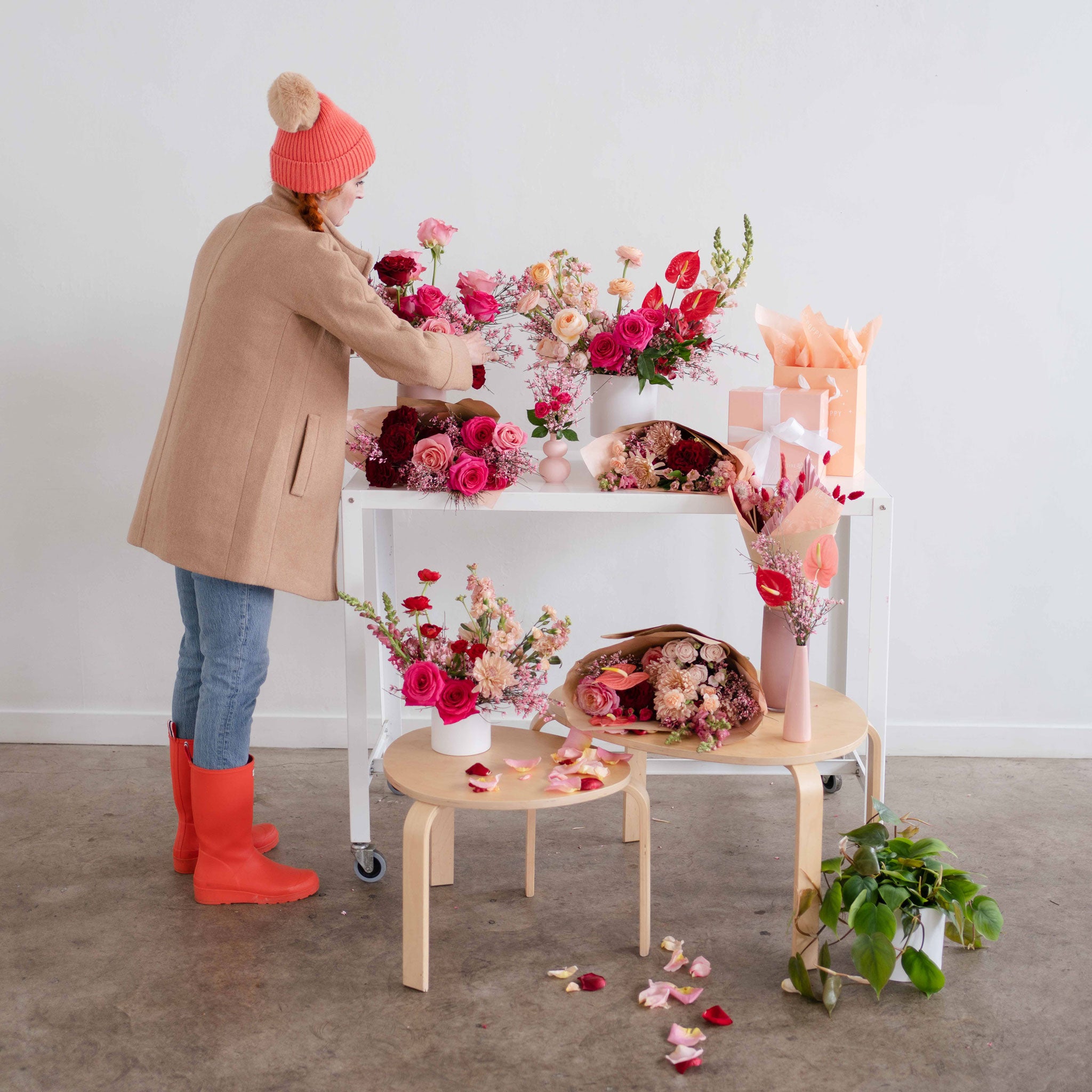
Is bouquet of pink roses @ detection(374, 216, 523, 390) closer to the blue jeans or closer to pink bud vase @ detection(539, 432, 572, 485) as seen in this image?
pink bud vase @ detection(539, 432, 572, 485)

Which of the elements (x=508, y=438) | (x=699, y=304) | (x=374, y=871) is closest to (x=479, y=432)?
(x=508, y=438)

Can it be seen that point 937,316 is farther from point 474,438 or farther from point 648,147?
point 474,438

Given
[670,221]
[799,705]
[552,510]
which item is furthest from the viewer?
[670,221]

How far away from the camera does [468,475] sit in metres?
2.38

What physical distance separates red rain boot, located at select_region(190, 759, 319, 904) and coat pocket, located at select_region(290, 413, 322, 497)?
25.9 inches

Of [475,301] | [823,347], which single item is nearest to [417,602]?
Answer: [475,301]

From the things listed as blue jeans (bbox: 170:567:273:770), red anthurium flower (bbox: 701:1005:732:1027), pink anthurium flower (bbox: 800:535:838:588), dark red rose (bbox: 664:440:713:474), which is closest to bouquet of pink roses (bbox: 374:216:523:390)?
dark red rose (bbox: 664:440:713:474)

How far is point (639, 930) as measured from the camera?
232 centimetres

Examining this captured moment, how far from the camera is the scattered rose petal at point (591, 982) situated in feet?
7.16

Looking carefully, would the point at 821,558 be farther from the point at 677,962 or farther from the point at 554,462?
the point at 677,962

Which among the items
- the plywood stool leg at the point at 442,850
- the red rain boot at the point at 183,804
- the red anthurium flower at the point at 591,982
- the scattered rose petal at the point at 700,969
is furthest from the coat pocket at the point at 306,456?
the scattered rose petal at the point at 700,969

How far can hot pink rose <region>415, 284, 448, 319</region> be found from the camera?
96.8 inches

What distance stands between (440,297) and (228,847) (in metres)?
1.35

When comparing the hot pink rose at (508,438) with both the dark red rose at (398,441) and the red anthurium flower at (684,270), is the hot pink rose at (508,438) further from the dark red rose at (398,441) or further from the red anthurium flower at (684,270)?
the red anthurium flower at (684,270)
